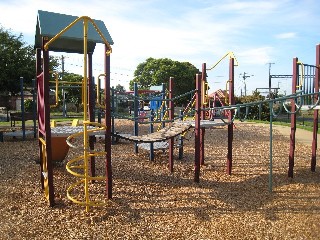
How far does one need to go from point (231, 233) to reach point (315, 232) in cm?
96

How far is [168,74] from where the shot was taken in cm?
4897

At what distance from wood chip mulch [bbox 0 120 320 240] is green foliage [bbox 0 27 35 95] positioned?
525 inches

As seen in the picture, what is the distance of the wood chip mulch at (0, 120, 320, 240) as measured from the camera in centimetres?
364

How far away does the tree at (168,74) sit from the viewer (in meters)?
48.0

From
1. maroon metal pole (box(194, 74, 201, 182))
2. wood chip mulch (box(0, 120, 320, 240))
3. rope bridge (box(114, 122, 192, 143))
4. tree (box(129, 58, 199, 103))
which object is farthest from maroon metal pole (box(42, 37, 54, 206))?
tree (box(129, 58, 199, 103))

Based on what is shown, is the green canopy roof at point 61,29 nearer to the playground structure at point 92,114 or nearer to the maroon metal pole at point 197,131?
the playground structure at point 92,114

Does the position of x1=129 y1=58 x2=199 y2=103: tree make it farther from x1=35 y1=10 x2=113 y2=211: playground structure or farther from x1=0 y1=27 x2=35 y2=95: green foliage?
x1=35 y1=10 x2=113 y2=211: playground structure

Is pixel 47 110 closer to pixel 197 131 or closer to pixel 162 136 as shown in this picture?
pixel 162 136

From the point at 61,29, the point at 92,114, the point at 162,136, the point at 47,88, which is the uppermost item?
the point at 61,29

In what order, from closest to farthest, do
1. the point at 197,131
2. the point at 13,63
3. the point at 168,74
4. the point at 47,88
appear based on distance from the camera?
the point at 47,88, the point at 197,131, the point at 13,63, the point at 168,74

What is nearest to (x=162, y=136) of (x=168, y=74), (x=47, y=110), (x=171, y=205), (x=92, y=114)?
(x=92, y=114)

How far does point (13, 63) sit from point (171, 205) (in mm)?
18285

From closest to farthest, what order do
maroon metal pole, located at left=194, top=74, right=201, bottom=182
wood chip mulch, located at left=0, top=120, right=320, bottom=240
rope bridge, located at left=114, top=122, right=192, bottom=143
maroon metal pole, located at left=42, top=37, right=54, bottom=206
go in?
wood chip mulch, located at left=0, top=120, right=320, bottom=240 → maroon metal pole, located at left=42, top=37, right=54, bottom=206 → rope bridge, located at left=114, top=122, right=192, bottom=143 → maroon metal pole, located at left=194, top=74, right=201, bottom=182

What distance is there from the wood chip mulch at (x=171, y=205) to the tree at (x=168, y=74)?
3976cm
